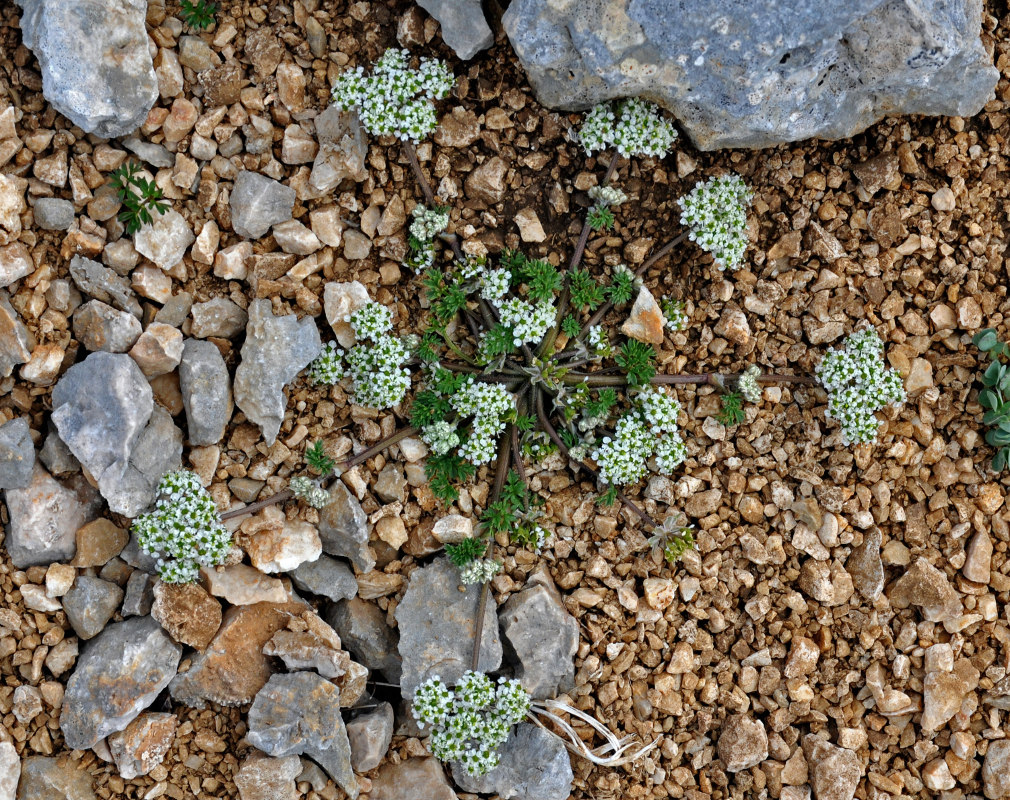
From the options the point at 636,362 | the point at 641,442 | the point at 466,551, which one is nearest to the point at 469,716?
the point at 466,551

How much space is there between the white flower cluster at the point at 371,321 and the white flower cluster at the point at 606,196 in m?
1.71

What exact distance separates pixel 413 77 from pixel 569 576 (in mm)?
3745

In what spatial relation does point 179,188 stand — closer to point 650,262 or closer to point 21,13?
point 21,13

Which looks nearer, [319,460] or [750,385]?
[319,460]

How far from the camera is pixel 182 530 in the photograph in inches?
249

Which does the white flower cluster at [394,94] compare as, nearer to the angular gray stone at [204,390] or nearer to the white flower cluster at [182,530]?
the angular gray stone at [204,390]

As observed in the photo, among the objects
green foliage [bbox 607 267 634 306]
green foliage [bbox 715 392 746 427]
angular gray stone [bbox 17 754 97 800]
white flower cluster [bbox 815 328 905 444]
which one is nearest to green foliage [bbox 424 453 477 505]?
green foliage [bbox 607 267 634 306]

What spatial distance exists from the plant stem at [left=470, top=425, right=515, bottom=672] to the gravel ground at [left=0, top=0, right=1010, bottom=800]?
0.20 metres

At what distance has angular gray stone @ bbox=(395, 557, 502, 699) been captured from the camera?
6.85 meters

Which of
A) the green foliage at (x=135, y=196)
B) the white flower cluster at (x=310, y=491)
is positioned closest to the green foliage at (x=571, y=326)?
the white flower cluster at (x=310, y=491)

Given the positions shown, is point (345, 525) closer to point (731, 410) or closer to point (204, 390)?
point (204, 390)

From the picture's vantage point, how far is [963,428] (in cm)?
746

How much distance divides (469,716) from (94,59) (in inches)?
196

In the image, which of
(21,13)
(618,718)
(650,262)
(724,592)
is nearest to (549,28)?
(650,262)
